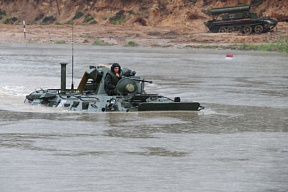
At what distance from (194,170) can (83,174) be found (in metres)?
1.43

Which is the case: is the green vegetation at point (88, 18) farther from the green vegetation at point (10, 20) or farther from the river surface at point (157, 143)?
the river surface at point (157, 143)

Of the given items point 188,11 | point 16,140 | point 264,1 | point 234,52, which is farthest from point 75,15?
point 16,140

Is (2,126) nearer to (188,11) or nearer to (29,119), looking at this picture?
(29,119)

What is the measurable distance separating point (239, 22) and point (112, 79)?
34.2 m

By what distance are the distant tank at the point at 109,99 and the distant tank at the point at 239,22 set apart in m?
32.8

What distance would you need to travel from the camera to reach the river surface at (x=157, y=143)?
9.13 meters

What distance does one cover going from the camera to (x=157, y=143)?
12070 millimetres

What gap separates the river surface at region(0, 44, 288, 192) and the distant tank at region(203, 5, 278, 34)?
2496cm

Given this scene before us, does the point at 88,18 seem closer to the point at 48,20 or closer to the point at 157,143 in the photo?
the point at 48,20

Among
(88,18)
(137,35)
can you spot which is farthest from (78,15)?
(137,35)

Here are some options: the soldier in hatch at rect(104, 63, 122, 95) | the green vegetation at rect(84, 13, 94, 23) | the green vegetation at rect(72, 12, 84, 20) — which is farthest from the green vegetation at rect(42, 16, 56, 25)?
the soldier in hatch at rect(104, 63, 122, 95)

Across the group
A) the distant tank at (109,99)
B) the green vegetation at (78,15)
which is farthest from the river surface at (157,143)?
the green vegetation at (78,15)

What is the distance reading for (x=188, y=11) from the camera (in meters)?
54.6

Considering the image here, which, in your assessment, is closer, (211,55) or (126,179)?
(126,179)
